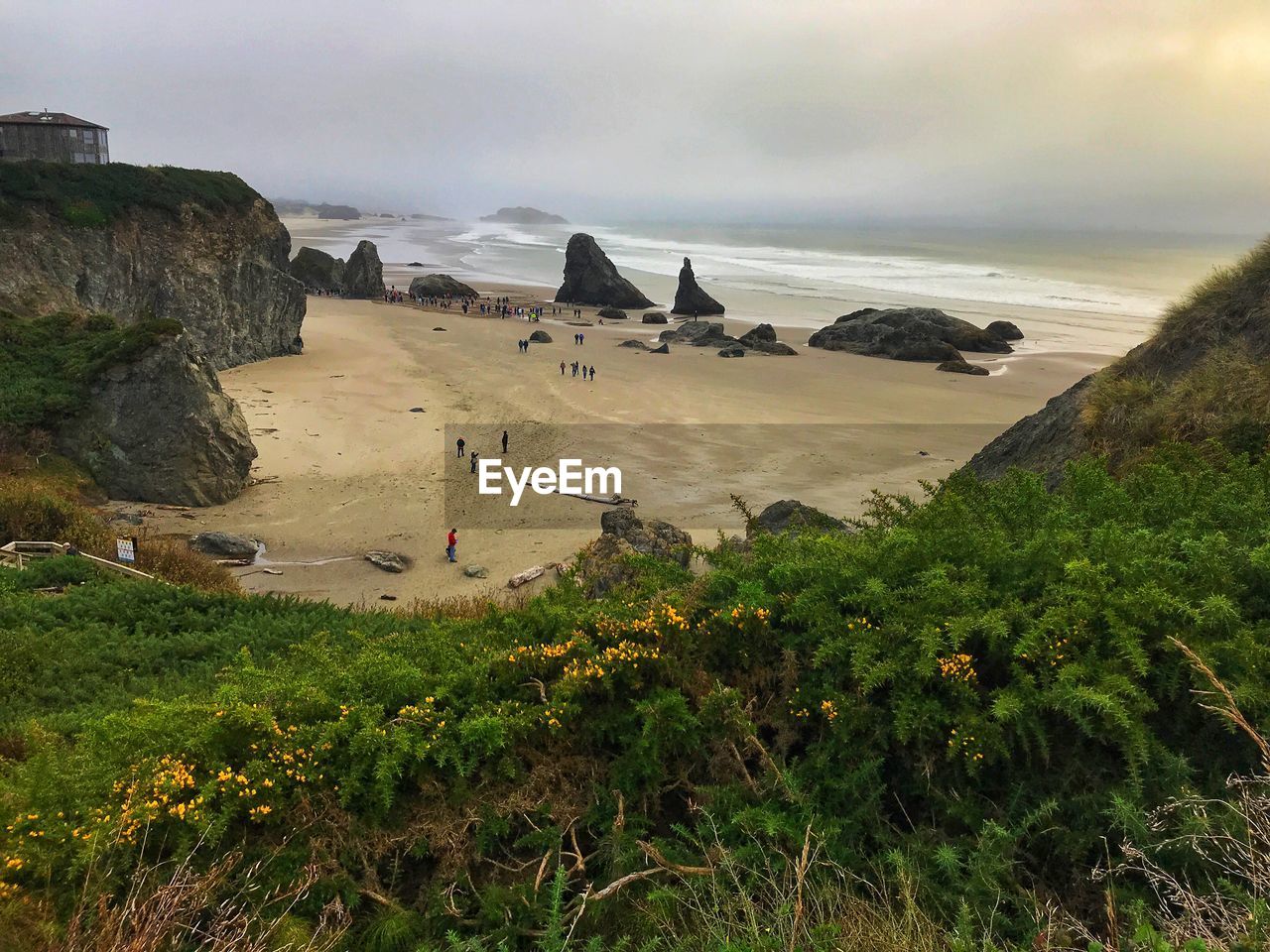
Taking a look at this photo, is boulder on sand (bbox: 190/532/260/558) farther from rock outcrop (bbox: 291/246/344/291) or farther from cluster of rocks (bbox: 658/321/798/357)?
rock outcrop (bbox: 291/246/344/291)

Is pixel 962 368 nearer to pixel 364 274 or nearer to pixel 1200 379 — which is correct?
pixel 1200 379

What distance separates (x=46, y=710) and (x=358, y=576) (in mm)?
8471

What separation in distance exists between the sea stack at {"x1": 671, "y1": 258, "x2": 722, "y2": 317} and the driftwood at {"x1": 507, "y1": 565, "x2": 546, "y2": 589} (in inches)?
1774

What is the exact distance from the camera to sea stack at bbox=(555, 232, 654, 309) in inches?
2448

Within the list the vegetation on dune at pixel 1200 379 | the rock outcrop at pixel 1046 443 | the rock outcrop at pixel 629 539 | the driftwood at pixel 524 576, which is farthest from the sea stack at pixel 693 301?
the vegetation on dune at pixel 1200 379

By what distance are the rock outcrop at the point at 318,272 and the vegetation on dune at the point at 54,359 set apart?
145 feet

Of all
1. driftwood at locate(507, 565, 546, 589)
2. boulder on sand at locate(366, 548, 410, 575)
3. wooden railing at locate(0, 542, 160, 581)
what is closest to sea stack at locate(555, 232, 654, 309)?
boulder on sand at locate(366, 548, 410, 575)

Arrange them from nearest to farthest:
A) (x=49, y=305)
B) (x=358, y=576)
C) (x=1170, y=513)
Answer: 1. (x=1170, y=513)
2. (x=358, y=576)
3. (x=49, y=305)

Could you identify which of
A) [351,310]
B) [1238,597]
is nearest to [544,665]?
[1238,597]

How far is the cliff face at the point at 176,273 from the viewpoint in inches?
1124

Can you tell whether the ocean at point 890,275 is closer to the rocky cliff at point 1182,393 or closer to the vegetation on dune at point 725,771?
the rocky cliff at point 1182,393

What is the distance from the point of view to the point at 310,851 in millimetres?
4000

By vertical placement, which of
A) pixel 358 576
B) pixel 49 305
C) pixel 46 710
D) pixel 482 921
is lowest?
pixel 358 576

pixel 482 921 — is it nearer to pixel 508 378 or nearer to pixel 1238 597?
pixel 1238 597
